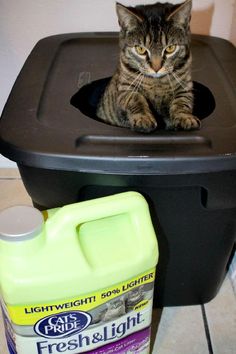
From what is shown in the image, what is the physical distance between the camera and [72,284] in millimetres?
537

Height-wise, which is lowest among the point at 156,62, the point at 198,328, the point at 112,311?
the point at 198,328

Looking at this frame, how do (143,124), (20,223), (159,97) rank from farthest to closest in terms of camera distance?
(159,97)
(143,124)
(20,223)

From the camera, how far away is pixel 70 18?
3.23 feet

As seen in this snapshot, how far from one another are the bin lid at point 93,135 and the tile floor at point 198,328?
1.23 feet

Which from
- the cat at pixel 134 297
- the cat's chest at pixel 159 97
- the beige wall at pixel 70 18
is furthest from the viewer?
the beige wall at pixel 70 18

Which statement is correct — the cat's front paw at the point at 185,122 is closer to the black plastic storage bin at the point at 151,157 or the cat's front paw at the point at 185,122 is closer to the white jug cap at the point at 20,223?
the black plastic storage bin at the point at 151,157

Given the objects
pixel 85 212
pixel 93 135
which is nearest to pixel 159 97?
pixel 93 135

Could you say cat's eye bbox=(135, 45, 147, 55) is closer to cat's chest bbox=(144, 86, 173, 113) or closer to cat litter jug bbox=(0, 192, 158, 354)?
cat's chest bbox=(144, 86, 173, 113)

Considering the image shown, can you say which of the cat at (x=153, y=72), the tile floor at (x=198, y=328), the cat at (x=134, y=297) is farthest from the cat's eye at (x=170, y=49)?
the tile floor at (x=198, y=328)

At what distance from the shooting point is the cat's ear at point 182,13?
2.17ft

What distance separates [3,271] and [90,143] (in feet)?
0.70

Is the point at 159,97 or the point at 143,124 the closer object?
the point at 143,124

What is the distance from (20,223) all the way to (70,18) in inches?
25.5

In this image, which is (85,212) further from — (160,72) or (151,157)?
(160,72)
